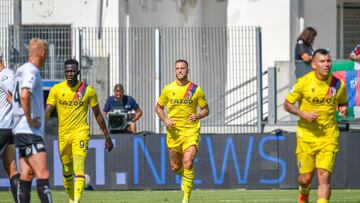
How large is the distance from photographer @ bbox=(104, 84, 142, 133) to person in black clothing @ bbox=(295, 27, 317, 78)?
12.4 ft

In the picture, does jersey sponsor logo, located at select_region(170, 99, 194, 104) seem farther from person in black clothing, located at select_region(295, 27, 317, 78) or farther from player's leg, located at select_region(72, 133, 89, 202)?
person in black clothing, located at select_region(295, 27, 317, 78)

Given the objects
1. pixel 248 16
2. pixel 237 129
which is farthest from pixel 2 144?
pixel 248 16

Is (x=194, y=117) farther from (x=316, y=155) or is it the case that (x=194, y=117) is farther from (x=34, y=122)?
(x=34, y=122)

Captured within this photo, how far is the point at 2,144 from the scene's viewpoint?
16.8 meters

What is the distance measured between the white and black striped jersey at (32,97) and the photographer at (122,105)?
11.1 metres

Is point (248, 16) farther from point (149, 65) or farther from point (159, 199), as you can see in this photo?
point (159, 199)

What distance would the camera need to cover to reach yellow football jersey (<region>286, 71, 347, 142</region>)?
15586 millimetres

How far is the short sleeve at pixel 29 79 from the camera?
1401cm

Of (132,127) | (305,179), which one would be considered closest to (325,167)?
(305,179)

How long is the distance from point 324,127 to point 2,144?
4728 millimetres

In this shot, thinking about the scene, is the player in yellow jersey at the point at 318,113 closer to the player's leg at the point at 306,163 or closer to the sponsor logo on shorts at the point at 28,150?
the player's leg at the point at 306,163

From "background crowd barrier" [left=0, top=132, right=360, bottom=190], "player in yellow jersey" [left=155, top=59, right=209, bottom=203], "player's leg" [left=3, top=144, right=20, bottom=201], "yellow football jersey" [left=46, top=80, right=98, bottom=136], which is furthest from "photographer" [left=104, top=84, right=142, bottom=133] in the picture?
"player's leg" [left=3, top=144, right=20, bottom=201]

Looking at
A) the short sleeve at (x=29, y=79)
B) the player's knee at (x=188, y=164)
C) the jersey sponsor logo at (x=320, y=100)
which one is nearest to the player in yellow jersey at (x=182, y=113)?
the player's knee at (x=188, y=164)

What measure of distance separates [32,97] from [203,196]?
781 centimetres
